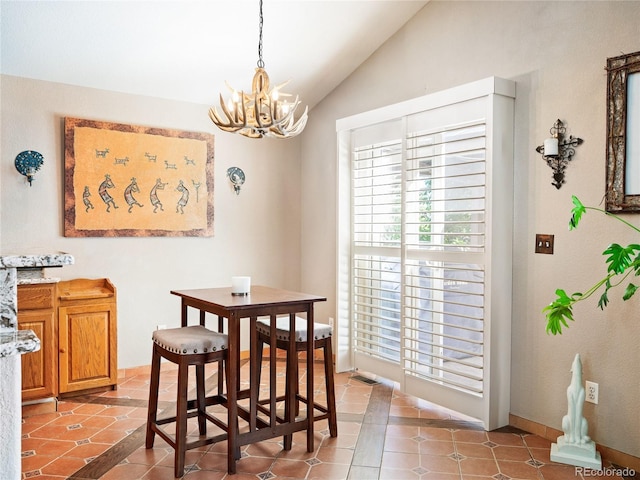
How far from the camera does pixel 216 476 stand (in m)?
2.69

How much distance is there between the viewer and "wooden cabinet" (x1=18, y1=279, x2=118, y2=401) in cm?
359

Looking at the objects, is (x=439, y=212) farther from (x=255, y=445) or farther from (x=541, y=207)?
(x=255, y=445)

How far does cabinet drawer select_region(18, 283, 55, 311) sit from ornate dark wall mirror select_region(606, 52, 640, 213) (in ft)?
12.2

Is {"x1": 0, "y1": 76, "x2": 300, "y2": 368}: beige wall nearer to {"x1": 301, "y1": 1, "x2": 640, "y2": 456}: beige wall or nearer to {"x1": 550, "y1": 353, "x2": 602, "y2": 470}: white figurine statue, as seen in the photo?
{"x1": 301, "y1": 1, "x2": 640, "y2": 456}: beige wall

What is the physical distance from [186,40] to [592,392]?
3700mm

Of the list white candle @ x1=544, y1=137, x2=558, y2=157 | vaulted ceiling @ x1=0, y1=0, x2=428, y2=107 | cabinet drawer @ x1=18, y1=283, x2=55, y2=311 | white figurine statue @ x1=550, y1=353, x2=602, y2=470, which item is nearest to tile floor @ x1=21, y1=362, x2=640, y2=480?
white figurine statue @ x1=550, y1=353, x2=602, y2=470

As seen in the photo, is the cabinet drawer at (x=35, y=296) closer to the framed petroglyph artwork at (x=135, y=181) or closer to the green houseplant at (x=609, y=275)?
the framed petroglyph artwork at (x=135, y=181)

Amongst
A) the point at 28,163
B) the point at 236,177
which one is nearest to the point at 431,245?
the point at 236,177

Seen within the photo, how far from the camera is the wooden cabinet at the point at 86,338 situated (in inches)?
151

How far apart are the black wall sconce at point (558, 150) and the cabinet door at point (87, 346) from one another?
3355 millimetres

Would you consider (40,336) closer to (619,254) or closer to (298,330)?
(298,330)

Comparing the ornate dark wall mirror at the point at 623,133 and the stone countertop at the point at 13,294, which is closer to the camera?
the stone countertop at the point at 13,294

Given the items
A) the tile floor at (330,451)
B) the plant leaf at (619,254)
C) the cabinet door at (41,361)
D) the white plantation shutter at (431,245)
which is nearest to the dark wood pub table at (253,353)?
the tile floor at (330,451)

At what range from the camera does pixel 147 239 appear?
179 inches
